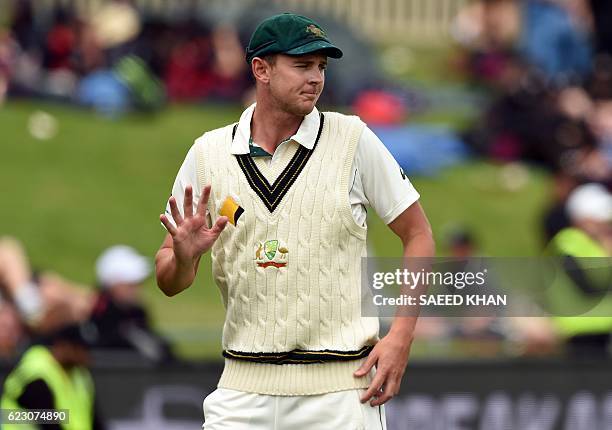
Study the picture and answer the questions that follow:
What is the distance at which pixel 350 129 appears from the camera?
202 inches

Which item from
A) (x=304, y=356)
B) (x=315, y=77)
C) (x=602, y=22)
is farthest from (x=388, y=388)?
(x=602, y=22)

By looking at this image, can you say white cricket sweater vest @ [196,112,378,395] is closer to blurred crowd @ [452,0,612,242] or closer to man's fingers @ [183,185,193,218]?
man's fingers @ [183,185,193,218]

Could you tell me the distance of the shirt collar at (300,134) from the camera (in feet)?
16.8

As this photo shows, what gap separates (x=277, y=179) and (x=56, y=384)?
10.5 feet

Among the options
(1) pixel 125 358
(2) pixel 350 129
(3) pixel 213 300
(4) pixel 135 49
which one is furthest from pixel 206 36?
(2) pixel 350 129

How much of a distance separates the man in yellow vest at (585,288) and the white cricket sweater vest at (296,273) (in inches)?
161

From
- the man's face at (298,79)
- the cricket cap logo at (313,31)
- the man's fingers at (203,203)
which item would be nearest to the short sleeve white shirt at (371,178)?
the man's face at (298,79)

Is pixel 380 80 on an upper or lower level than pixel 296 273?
upper

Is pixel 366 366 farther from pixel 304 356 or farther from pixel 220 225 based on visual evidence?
pixel 220 225

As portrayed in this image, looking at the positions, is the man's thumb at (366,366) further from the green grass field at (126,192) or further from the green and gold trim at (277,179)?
the green grass field at (126,192)

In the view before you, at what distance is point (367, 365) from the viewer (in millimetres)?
4969

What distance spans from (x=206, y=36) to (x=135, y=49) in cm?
92

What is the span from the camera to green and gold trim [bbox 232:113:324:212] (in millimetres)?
5039

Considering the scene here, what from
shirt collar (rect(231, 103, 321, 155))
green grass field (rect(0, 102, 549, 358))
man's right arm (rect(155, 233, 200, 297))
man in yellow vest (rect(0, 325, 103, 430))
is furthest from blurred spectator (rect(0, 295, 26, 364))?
shirt collar (rect(231, 103, 321, 155))
